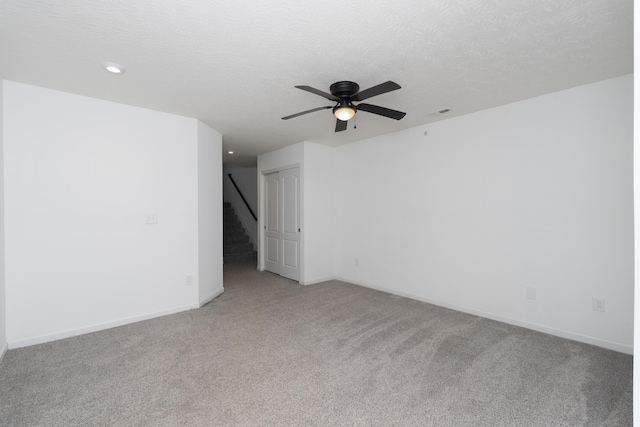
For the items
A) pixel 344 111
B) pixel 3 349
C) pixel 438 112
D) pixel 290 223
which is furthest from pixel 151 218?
pixel 438 112

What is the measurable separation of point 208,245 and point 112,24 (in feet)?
9.12

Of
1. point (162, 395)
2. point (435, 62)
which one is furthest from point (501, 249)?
point (162, 395)

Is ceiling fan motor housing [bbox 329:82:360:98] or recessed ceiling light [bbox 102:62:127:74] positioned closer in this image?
recessed ceiling light [bbox 102:62:127:74]

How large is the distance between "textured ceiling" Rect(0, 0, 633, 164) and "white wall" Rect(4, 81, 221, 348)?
0.33 metres

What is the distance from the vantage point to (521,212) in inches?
124

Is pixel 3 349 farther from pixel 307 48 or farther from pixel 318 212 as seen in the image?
pixel 318 212

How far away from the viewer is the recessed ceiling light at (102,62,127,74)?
228cm

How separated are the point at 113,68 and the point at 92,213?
1.55 metres

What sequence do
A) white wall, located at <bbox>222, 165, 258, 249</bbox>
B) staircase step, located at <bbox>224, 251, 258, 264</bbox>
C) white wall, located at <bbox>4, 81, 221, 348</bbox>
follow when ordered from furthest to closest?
white wall, located at <bbox>222, 165, 258, 249</bbox>, staircase step, located at <bbox>224, 251, 258, 264</bbox>, white wall, located at <bbox>4, 81, 221, 348</bbox>

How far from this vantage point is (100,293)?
10.1 feet

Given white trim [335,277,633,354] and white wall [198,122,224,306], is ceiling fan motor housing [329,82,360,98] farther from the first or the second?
white trim [335,277,633,354]

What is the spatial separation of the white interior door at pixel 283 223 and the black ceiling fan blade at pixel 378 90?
2776 millimetres

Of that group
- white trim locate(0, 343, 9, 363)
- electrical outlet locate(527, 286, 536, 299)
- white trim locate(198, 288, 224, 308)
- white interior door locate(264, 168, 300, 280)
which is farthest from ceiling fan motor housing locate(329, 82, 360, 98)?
white trim locate(0, 343, 9, 363)

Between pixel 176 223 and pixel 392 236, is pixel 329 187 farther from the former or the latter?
pixel 176 223
